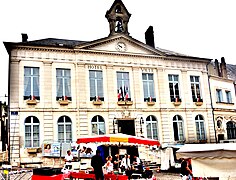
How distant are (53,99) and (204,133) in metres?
12.9

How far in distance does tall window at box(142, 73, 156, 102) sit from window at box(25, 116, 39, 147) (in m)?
8.70

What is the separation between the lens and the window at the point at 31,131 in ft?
68.4

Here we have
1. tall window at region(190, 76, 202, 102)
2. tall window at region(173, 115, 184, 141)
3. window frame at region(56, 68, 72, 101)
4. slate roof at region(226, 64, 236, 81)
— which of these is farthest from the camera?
slate roof at region(226, 64, 236, 81)

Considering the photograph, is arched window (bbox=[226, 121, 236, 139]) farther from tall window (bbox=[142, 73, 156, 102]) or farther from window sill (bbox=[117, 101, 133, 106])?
window sill (bbox=[117, 101, 133, 106])

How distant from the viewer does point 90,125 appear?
73.9 ft

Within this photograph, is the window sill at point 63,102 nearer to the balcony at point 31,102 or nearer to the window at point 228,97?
the balcony at point 31,102

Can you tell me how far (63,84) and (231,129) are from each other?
16.2 meters

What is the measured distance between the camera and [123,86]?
24.2 metres

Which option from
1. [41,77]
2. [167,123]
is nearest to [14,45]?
[41,77]

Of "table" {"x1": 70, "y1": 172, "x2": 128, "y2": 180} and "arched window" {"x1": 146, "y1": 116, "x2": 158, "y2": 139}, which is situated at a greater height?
"arched window" {"x1": 146, "y1": 116, "x2": 158, "y2": 139}

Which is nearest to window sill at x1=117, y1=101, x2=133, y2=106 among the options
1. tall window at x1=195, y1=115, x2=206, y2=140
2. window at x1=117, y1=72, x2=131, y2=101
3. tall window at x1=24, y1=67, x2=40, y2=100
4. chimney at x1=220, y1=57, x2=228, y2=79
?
window at x1=117, y1=72, x2=131, y2=101

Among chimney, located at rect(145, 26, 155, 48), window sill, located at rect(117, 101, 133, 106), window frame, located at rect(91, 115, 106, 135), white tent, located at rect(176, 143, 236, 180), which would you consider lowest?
white tent, located at rect(176, 143, 236, 180)

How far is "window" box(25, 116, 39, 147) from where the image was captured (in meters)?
20.8

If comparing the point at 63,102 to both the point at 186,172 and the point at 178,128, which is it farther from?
the point at 186,172
